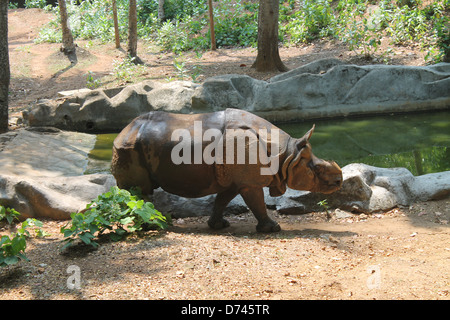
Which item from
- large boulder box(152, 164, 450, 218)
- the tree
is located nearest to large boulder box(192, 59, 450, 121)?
large boulder box(152, 164, 450, 218)

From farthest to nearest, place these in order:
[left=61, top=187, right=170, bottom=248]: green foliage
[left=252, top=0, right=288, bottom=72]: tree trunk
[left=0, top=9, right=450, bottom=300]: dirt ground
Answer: [left=252, top=0, right=288, bottom=72]: tree trunk
[left=61, top=187, right=170, bottom=248]: green foliage
[left=0, top=9, right=450, bottom=300]: dirt ground

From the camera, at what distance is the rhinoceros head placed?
6016mm

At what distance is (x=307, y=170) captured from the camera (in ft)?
19.9

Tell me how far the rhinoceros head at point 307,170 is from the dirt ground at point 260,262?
56 cm

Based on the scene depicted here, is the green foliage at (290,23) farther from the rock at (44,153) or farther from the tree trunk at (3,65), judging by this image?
the tree trunk at (3,65)

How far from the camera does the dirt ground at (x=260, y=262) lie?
4.22 meters

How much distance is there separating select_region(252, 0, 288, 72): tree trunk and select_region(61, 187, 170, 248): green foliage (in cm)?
1070

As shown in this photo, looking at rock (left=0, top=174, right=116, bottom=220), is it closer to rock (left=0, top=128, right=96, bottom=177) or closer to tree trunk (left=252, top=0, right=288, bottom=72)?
rock (left=0, top=128, right=96, bottom=177)

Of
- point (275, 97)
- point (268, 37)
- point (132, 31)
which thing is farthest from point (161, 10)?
point (275, 97)

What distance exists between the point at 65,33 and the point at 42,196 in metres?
14.6

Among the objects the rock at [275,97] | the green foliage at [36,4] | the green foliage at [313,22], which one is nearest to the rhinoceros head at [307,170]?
the rock at [275,97]

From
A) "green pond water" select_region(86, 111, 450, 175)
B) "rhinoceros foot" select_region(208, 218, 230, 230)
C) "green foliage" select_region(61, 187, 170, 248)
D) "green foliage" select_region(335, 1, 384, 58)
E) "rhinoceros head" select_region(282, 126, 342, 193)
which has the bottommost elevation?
"green pond water" select_region(86, 111, 450, 175)

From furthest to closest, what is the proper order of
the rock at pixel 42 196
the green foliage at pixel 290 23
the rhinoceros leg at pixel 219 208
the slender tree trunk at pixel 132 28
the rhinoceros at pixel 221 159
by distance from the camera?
the slender tree trunk at pixel 132 28 < the green foliage at pixel 290 23 < the rock at pixel 42 196 < the rhinoceros leg at pixel 219 208 < the rhinoceros at pixel 221 159

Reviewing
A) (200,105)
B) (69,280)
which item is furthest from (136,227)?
(200,105)
